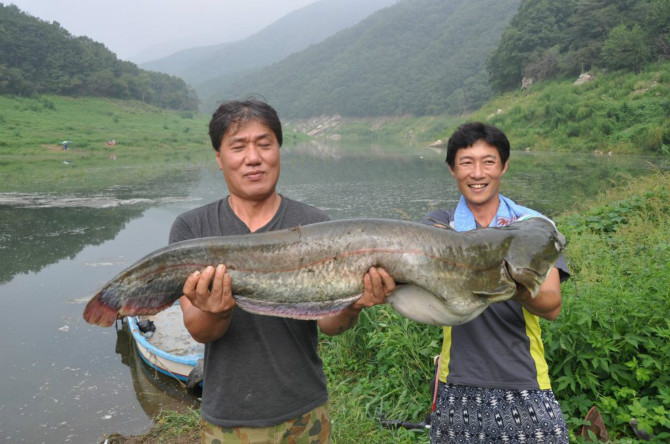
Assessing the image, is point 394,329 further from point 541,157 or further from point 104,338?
point 541,157

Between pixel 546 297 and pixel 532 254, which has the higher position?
pixel 532 254

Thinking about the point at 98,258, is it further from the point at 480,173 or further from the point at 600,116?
the point at 600,116

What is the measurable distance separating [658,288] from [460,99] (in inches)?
3003

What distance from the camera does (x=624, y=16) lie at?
43.1 m

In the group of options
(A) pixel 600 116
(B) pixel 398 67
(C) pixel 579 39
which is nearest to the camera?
(A) pixel 600 116

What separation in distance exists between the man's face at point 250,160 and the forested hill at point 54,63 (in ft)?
208

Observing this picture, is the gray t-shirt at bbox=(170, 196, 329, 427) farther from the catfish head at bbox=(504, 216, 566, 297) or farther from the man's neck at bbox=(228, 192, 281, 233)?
the catfish head at bbox=(504, 216, 566, 297)

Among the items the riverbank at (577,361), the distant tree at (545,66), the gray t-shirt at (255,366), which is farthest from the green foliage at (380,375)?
the distant tree at (545,66)

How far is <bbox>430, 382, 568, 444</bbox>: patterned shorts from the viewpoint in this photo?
2117mm

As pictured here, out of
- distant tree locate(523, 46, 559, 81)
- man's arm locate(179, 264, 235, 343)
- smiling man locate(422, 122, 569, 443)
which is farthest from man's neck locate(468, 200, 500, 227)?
distant tree locate(523, 46, 559, 81)

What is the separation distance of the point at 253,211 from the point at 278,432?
998mm

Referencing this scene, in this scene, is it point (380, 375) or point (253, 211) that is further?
point (380, 375)

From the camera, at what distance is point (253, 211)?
2.18 metres

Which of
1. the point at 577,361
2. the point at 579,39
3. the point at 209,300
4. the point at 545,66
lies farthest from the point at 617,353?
the point at 579,39
